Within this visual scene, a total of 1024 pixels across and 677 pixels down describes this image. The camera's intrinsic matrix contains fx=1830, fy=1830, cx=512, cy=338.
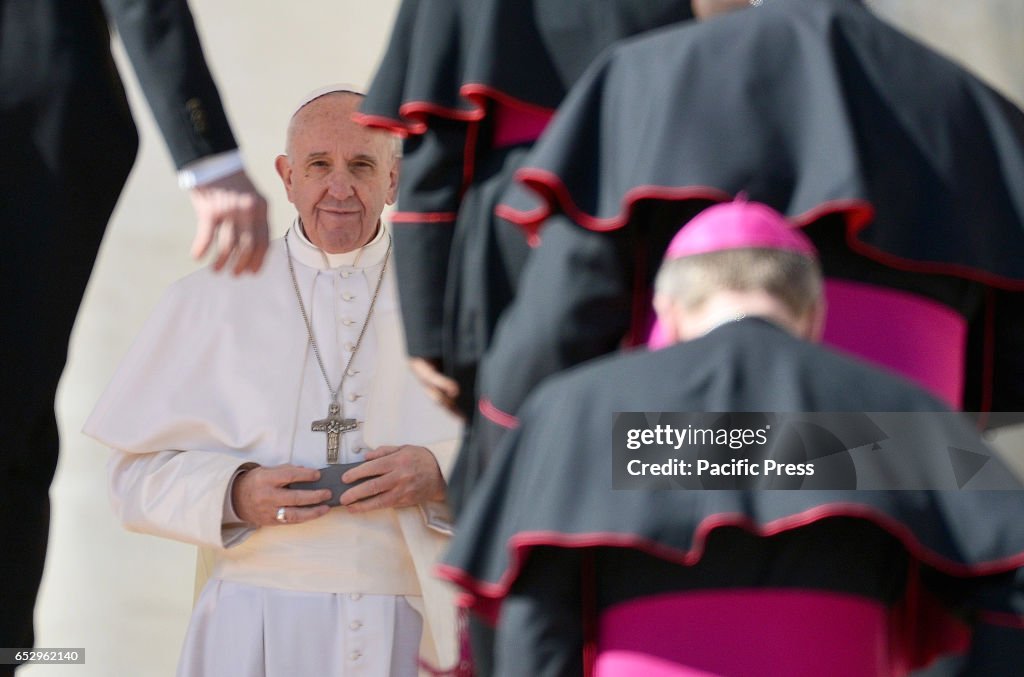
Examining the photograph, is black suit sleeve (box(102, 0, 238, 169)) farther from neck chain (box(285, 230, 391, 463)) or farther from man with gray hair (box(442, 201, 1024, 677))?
neck chain (box(285, 230, 391, 463))

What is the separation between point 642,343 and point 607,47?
0.66 metres

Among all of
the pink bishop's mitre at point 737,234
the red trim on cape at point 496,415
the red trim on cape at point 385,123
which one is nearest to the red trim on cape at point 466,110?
the red trim on cape at point 385,123

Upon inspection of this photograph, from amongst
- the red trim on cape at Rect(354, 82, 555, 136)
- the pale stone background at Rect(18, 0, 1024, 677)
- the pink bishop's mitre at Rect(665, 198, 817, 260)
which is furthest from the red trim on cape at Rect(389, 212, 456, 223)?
the pale stone background at Rect(18, 0, 1024, 677)

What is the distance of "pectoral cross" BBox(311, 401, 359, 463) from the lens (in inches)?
168

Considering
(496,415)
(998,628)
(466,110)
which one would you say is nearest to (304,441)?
(466,110)

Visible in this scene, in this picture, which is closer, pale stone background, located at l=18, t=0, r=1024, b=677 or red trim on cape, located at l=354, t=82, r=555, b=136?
red trim on cape, located at l=354, t=82, r=555, b=136

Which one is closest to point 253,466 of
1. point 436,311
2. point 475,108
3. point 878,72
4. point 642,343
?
point 436,311

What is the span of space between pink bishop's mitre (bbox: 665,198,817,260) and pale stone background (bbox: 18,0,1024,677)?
278 cm

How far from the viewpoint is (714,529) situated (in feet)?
8.23

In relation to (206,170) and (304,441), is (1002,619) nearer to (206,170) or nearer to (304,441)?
(206,170)

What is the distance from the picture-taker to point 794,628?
2.49 metres

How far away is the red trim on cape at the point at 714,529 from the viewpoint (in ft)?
7.98

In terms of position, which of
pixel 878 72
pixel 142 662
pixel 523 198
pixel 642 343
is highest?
pixel 878 72

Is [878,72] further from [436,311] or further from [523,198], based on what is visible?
[436,311]
